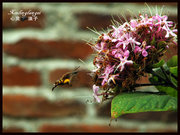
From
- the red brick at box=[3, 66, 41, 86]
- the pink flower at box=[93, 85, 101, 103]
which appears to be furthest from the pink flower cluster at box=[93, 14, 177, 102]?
the red brick at box=[3, 66, 41, 86]

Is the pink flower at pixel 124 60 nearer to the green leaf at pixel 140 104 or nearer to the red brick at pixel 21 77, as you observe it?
the green leaf at pixel 140 104

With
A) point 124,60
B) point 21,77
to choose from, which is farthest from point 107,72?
point 21,77

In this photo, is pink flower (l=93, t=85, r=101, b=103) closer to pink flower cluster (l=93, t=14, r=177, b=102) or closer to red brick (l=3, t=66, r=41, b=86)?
pink flower cluster (l=93, t=14, r=177, b=102)

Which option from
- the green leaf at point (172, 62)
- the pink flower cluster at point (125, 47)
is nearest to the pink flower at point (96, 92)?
the pink flower cluster at point (125, 47)

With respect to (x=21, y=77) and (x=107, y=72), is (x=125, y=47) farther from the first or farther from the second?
(x=21, y=77)

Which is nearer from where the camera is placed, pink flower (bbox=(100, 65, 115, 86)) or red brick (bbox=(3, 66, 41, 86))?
pink flower (bbox=(100, 65, 115, 86))
